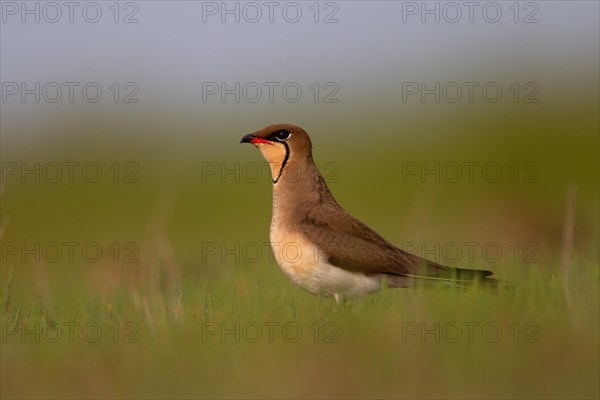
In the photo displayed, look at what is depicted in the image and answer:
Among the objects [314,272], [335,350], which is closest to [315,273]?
[314,272]

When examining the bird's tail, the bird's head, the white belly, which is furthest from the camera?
the bird's head

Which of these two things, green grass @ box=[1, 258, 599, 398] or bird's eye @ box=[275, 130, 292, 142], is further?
bird's eye @ box=[275, 130, 292, 142]

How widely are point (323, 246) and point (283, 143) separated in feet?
3.41

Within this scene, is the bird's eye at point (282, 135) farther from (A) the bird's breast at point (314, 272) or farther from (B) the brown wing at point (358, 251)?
(A) the bird's breast at point (314, 272)

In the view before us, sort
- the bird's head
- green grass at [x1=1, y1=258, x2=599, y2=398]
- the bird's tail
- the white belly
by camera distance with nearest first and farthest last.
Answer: green grass at [x1=1, y1=258, x2=599, y2=398] < the bird's tail < the white belly < the bird's head

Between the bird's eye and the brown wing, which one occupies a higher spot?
the bird's eye

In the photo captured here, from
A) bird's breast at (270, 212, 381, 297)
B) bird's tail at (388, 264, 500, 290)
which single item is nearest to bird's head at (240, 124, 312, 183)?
bird's breast at (270, 212, 381, 297)

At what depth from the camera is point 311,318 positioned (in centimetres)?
723

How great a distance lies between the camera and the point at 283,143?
8.82 meters

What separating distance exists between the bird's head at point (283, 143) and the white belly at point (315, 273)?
0.71 metres

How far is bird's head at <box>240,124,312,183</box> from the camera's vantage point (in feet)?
28.9

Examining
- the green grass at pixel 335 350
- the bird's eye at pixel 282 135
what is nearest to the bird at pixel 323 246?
the bird's eye at pixel 282 135

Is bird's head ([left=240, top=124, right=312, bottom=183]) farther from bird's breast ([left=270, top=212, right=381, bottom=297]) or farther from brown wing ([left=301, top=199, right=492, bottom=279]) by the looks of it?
bird's breast ([left=270, top=212, right=381, bottom=297])

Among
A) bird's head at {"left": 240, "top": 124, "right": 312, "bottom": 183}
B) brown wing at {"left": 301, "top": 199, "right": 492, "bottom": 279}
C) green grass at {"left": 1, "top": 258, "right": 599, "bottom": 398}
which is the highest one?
bird's head at {"left": 240, "top": 124, "right": 312, "bottom": 183}
